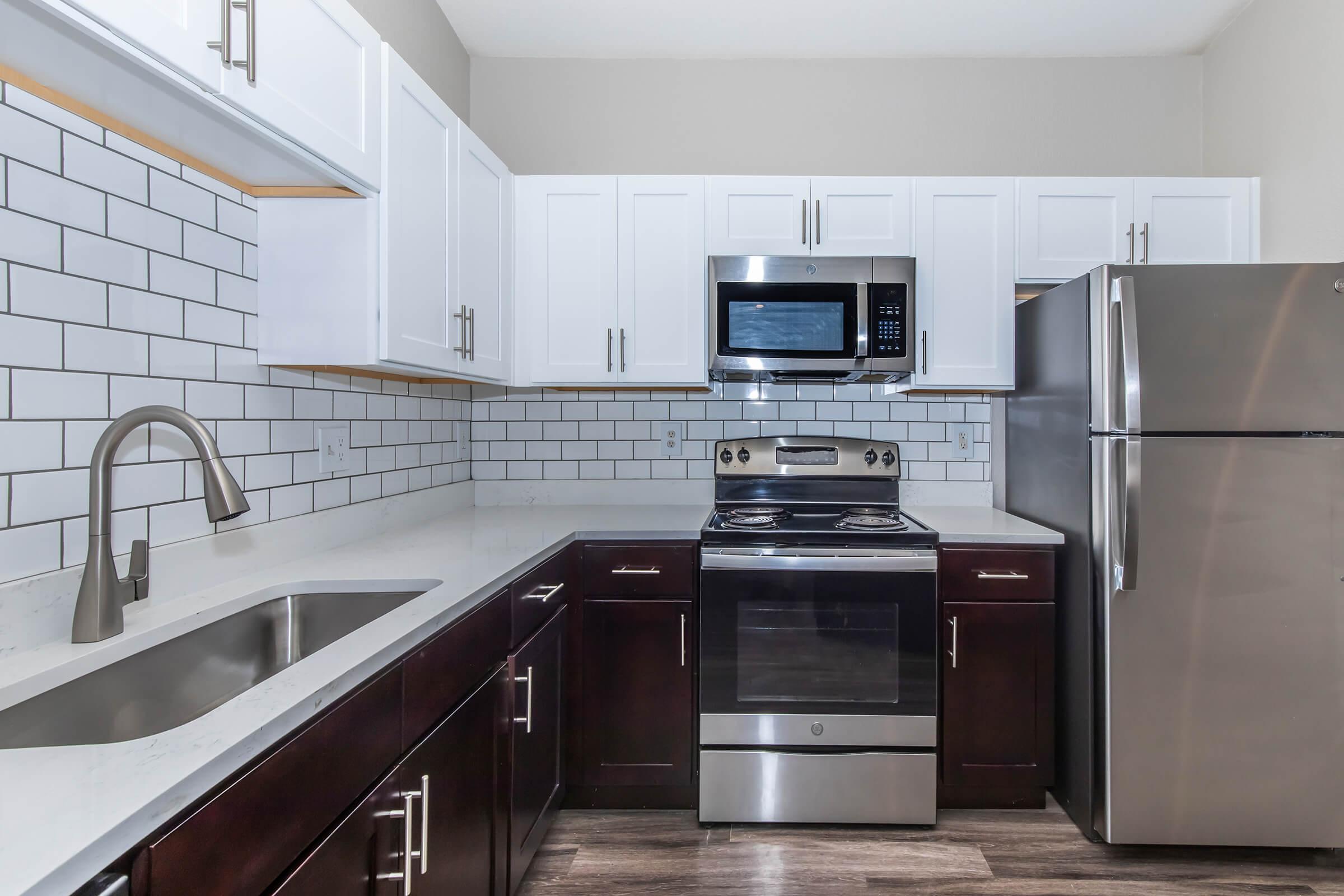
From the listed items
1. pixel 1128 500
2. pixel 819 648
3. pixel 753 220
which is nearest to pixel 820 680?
pixel 819 648

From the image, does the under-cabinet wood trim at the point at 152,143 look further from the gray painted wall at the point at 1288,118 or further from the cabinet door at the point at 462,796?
the gray painted wall at the point at 1288,118

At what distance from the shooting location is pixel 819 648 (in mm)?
2014

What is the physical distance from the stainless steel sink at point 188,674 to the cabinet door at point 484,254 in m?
0.77

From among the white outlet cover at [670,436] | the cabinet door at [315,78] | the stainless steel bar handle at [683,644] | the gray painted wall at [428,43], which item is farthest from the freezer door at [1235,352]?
the gray painted wall at [428,43]

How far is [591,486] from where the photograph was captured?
270cm

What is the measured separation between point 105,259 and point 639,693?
167 centimetres

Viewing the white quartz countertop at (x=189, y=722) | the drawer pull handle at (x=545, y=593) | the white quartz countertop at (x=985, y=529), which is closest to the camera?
the white quartz countertop at (x=189, y=722)

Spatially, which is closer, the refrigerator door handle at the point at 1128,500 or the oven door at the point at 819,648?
the refrigerator door handle at the point at 1128,500

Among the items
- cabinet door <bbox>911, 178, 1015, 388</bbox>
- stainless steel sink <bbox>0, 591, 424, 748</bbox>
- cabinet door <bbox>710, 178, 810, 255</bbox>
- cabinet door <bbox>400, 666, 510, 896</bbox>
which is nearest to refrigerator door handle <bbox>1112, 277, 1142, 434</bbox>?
cabinet door <bbox>911, 178, 1015, 388</bbox>

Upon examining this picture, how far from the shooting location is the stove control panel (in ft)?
8.48

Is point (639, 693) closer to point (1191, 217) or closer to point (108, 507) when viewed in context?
point (108, 507)

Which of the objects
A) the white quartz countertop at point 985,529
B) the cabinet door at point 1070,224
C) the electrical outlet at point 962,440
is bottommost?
the white quartz countertop at point 985,529

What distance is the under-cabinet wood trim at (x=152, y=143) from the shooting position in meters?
1.01

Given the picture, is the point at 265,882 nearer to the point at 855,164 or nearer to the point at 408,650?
the point at 408,650
